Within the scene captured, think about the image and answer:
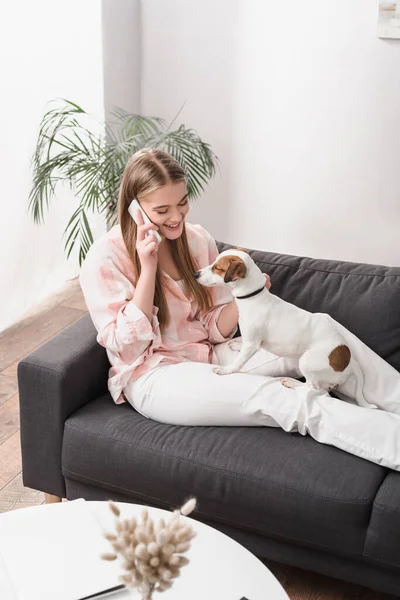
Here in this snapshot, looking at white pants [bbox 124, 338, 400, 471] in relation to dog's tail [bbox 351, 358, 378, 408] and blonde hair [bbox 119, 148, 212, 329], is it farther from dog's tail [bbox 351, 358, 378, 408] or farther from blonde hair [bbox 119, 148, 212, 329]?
blonde hair [bbox 119, 148, 212, 329]

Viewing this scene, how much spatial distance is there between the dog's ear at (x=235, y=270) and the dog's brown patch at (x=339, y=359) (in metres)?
0.31

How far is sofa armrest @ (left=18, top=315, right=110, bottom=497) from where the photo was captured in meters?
2.06

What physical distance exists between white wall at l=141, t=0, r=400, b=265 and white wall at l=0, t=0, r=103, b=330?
0.33 metres

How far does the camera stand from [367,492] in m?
1.78

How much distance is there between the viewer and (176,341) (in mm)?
2238

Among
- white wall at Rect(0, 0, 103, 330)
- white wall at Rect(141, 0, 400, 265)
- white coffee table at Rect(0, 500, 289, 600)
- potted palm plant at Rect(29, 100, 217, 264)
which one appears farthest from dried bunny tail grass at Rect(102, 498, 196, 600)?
white wall at Rect(141, 0, 400, 265)

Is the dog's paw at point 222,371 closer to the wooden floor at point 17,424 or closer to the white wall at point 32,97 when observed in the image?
the wooden floor at point 17,424

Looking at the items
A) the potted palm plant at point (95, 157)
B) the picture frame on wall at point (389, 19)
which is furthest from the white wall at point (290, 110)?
the potted palm plant at point (95, 157)

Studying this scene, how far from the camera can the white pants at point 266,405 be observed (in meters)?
1.88

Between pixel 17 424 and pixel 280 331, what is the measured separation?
1153 mm

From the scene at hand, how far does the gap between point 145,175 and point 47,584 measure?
108 cm

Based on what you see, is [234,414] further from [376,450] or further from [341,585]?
[341,585]

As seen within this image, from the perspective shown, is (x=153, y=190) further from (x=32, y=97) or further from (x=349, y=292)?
(x=32, y=97)

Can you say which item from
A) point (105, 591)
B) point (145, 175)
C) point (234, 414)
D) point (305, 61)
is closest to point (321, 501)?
point (234, 414)
